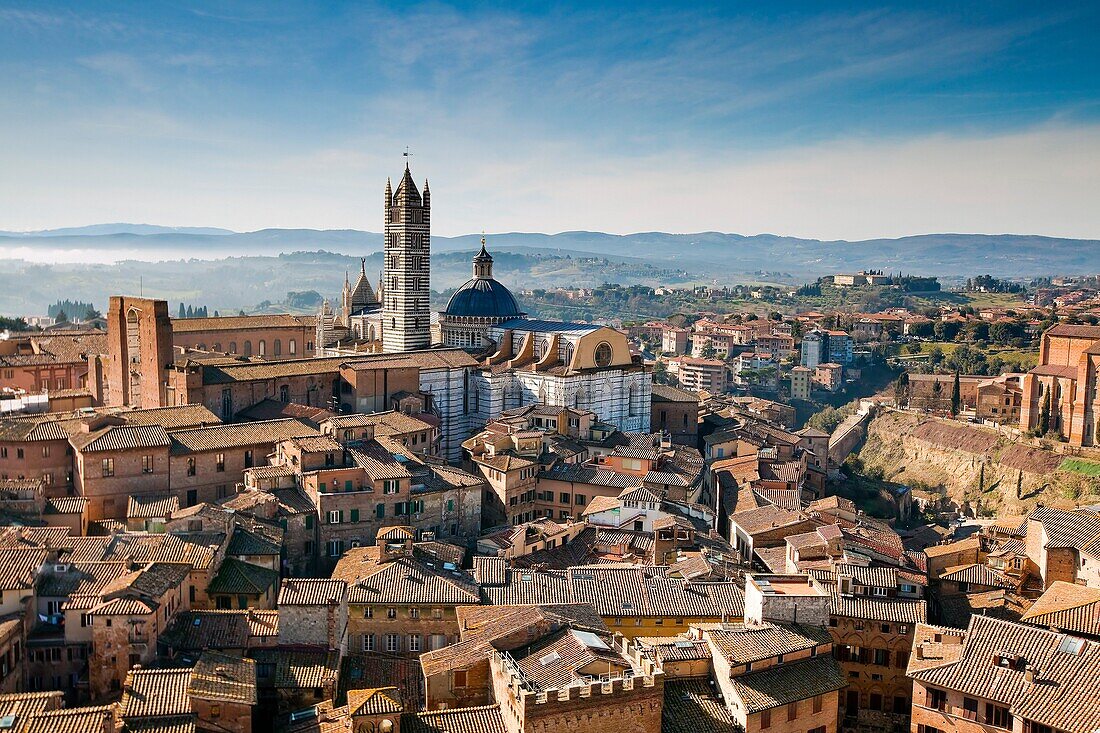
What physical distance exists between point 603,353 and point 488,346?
8635mm

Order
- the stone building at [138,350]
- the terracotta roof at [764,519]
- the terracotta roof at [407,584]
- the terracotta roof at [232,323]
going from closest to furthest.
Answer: the terracotta roof at [407,584], the terracotta roof at [764,519], the stone building at [138,350], the terracotta roof at [232,323]

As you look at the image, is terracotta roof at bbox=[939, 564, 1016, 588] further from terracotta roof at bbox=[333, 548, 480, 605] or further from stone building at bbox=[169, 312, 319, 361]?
stone building at bbox=[169, 312, 319, 361]

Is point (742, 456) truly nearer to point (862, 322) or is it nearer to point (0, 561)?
point (0, 561)

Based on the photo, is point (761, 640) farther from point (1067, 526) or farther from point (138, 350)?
point (138, 350)

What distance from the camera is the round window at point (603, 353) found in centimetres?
6373

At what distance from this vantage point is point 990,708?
24531 millimetres

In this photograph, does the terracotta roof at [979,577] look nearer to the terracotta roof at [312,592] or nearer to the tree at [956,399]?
the terracotta roof at [312,592]

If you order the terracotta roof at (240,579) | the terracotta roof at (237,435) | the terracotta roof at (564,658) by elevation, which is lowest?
the terracotta roof at (240,579)

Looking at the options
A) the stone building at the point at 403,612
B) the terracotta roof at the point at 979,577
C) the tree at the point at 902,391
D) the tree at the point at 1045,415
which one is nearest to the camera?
the stone building at the point at 403,612

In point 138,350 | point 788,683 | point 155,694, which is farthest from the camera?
point 138,350

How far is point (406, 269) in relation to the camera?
6719cm

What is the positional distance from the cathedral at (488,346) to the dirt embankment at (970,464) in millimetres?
25230

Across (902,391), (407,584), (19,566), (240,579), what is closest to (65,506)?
(240,579)

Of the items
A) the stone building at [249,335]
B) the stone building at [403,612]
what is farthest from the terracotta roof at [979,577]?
the stone building at [249,335]
